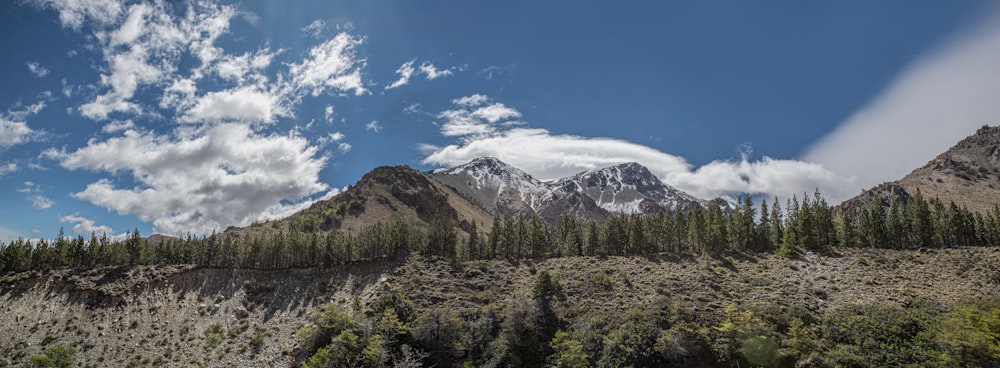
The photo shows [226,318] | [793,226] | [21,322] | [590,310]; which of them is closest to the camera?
[590,310]

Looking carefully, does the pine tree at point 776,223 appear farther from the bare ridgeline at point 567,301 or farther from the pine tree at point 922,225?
the pine tree at point 922,225

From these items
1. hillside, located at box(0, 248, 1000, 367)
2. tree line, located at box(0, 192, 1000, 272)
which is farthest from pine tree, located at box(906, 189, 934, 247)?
hillside, located at box(0, 248, 1000, 367)

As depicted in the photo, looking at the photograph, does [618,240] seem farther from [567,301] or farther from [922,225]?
[922,225]

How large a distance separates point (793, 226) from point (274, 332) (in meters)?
98.4

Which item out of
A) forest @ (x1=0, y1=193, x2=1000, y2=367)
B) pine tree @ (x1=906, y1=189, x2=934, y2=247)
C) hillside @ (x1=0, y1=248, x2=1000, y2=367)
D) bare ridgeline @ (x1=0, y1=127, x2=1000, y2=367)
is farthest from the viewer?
pine tree @ (x1=906, y1=189, x2=934, y2=247)

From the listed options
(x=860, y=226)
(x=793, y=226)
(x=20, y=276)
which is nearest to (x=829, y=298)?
(x=793, y=226)

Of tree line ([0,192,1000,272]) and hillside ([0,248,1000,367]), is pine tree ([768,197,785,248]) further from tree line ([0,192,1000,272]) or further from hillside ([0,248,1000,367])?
hillside ([0,248,1000,367])

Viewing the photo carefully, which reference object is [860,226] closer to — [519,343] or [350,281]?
[519,343]

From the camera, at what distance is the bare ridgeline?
50.9 m

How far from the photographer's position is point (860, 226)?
3898 inches

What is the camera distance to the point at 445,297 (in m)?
76.2

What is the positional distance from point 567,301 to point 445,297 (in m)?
20.2

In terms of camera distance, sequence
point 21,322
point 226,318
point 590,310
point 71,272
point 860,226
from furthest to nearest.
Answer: point 860,226
point 71,272
point 226,318
point 21,322
point 590,310

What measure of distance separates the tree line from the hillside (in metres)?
10.0
